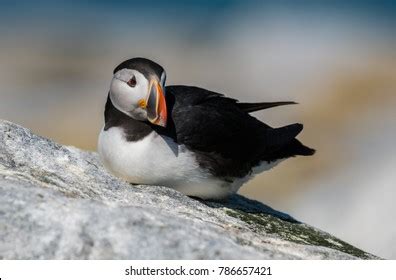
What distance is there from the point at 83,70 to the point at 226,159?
90.0 feet

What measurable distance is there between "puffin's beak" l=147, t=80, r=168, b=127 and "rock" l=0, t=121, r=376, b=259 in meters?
0.70

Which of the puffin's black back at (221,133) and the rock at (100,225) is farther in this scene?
the puffin's black back at (221,133)

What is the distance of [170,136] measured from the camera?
22.2 ft

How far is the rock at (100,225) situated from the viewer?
4.51 meters

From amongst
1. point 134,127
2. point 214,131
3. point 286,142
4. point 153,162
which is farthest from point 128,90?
point 286,142

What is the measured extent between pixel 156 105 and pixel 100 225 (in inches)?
82.5

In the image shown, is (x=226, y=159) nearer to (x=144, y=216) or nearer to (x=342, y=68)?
(x=144, y=216)

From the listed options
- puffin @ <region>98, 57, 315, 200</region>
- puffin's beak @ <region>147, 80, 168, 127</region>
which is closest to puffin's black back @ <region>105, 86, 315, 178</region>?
puffin @ <region>98, 57, 315, 200</region>

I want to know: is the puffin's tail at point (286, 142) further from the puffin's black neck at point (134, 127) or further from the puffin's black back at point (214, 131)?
the puffin's black neck at point (134, 127)

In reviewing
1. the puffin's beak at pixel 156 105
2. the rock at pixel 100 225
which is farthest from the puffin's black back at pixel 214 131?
the rock at pixel 100 225

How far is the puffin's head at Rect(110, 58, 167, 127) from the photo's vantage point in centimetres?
660

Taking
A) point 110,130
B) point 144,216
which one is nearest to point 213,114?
point 110,130

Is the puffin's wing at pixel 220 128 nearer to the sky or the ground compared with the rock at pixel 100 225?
nearer to the sky
